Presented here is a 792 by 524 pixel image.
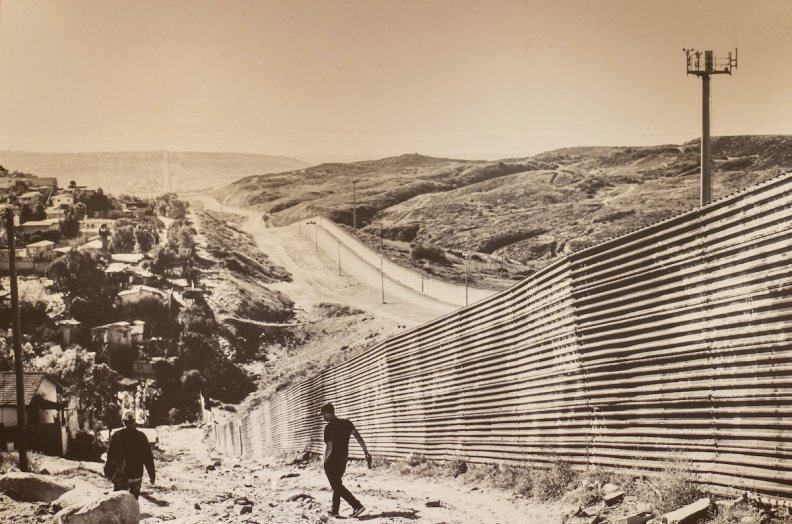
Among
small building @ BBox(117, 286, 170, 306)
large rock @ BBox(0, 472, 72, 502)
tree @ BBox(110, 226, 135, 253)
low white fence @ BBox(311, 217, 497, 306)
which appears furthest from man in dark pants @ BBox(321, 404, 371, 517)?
low white fence @ BBox(311, 217, 497, 306)

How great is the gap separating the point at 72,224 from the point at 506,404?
23079 mm

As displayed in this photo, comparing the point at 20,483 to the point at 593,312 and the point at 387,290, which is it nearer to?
the point at 593,312

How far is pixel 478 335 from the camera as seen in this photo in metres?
11.3

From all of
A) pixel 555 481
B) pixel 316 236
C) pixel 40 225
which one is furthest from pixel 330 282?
pixel 555 481

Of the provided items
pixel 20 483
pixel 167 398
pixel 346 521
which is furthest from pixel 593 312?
pixel 167 398

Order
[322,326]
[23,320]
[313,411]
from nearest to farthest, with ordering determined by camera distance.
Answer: [313,411] < [23,320] < [322,326]

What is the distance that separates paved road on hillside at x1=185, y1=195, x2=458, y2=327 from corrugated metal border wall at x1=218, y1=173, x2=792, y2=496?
29.0 m

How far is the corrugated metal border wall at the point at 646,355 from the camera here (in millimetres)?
5770

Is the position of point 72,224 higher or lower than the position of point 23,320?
higher

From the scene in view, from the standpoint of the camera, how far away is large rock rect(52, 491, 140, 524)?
24.7 ft

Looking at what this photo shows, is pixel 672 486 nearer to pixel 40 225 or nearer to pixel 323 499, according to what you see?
pixel 323 499

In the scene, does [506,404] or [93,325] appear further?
[93,325]

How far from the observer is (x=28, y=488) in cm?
1105

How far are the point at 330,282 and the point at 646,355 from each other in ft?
129
